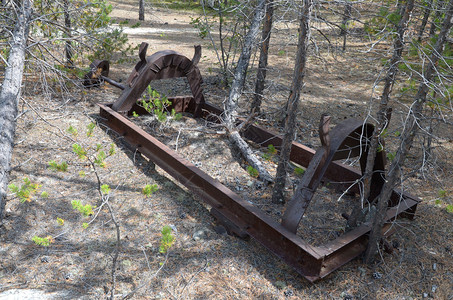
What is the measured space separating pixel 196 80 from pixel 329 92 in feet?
15.5

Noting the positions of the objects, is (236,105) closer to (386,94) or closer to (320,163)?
(320,163)

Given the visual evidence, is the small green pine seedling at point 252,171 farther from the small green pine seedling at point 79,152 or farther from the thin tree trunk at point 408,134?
the small green pine seedling at point 79,152

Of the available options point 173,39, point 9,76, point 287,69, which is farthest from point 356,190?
point 173,39

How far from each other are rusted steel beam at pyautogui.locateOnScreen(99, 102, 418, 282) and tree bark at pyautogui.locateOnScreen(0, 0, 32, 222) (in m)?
1.76

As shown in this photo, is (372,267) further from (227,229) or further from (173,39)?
(173,39)

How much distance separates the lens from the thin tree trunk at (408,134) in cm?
344

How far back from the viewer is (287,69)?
12859 millimetres

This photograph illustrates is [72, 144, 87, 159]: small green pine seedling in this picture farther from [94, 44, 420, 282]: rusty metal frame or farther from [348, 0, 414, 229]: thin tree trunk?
[348, 0, 414, 229]: thin tree trunk

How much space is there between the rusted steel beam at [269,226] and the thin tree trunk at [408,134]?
0.13 m

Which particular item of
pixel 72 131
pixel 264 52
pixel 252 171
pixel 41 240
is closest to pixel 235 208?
pixel 252 171

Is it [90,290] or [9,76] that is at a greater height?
[9,76]

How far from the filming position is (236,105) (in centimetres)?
668

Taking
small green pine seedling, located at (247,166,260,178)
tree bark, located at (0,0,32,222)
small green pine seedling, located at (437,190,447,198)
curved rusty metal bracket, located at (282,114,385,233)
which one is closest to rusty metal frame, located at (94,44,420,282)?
curved rusty metal bracket, located at (282,114,385,233)

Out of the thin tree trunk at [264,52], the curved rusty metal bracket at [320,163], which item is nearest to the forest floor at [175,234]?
the curved rusty metal bracket at [320,163]
